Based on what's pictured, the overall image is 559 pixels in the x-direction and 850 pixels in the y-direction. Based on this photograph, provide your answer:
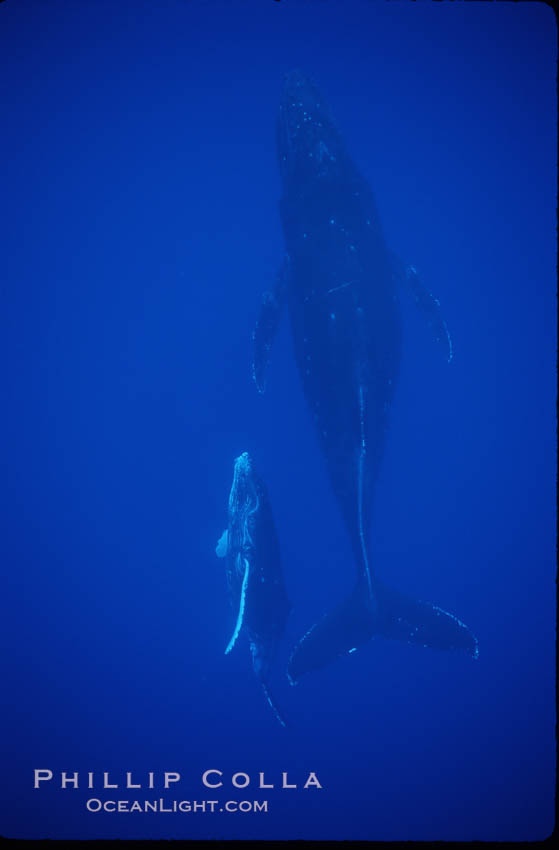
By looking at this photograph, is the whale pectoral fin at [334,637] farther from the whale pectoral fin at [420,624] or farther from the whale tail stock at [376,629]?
the whale pectoral fin at [420,624]

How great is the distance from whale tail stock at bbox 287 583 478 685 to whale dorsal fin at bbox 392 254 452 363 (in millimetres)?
3840

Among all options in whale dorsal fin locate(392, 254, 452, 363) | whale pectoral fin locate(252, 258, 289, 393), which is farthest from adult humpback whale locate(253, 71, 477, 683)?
whale pectoral fin locate(252, 258, 289, 393)

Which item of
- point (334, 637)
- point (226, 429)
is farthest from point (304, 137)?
point (334, 637)

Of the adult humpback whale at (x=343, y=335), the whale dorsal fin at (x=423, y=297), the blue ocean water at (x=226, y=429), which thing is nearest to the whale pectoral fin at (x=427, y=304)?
the whale dorsal fin at (x=423, y=297)

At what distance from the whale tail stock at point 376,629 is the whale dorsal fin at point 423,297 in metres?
3.84

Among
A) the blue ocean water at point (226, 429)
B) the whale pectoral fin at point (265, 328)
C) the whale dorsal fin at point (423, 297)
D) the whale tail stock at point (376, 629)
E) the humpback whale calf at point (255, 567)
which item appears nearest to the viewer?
the humpback whale calf at point (255, 567)

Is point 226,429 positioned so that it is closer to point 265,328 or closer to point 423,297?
point 265,328

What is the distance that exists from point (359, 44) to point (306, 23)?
1.09 meters

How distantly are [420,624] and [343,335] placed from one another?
409 centimetres

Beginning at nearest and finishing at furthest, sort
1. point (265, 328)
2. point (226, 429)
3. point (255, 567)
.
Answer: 1. point (255, 567)
2. point (265, 328)
3. point (226, 429)

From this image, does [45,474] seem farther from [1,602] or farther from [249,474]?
[249,474]

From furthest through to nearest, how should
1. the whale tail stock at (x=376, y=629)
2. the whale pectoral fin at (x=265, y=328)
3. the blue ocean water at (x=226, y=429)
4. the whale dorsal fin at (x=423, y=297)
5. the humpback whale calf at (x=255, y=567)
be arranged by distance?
the blue ocean water at (x=226, y=429), the whale pectoral fin at (x=265, y=328), the whale dorsal fin at (x=423, y=297), the whale tail stock at (x=376, y=629), the humpback whale calf at (x=255, y=567)

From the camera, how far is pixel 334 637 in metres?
7.73

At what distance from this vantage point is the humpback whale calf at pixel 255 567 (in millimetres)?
7336
